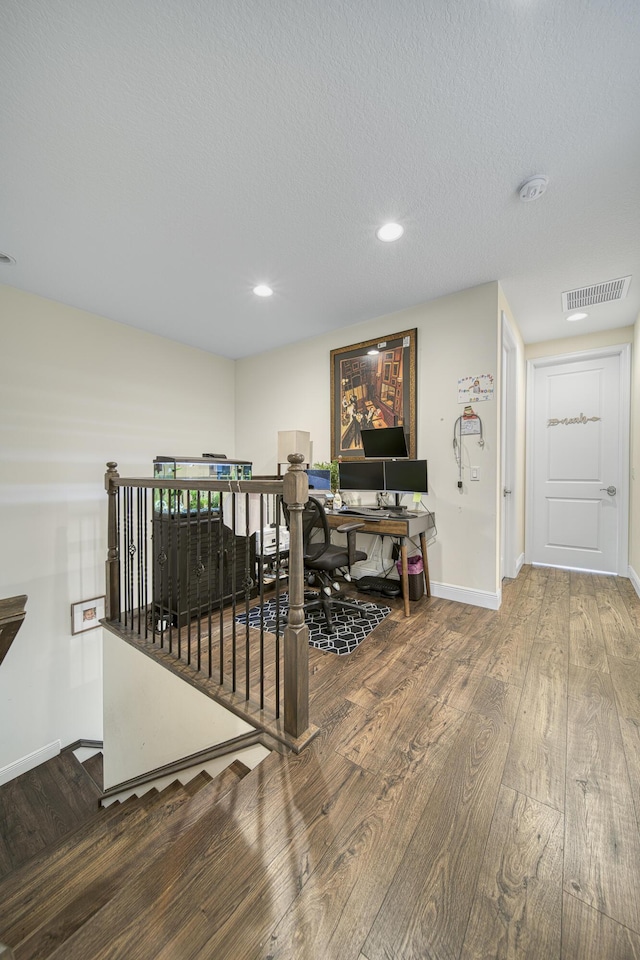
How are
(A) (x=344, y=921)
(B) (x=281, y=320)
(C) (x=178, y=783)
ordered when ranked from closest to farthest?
1. (A) (x=344, y=921)
2. (C) (x=178, y=783)
3. (B) (x=281, y=320)

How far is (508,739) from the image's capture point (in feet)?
4.77

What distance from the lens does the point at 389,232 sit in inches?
85.8

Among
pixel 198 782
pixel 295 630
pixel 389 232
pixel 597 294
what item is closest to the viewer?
pixel 295 630

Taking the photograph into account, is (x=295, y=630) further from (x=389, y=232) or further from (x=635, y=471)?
(x=635, y=471)

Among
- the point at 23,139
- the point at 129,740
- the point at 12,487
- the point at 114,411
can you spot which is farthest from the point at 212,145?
the point at 129,740

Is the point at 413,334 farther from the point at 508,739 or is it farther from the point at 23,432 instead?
the point at 23,432

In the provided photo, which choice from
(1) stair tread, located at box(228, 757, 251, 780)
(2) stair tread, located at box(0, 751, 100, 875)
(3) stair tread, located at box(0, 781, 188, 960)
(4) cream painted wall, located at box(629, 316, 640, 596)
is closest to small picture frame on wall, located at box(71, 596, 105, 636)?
(2) stair tread, located at box(0, 751, 100, 875)

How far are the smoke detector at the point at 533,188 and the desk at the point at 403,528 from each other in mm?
2096

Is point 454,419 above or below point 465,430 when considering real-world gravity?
above

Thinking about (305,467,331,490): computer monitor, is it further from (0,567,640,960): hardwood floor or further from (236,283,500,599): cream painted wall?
(0,567,640,960): hardwood floor

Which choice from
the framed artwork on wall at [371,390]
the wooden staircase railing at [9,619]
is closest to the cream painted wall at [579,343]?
the framed artwork on wall at [371,390]

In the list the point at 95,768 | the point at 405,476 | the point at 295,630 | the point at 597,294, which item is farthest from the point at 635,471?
the point at 95,768

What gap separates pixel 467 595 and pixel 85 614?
3552 mm

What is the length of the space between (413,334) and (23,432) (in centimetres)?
357
